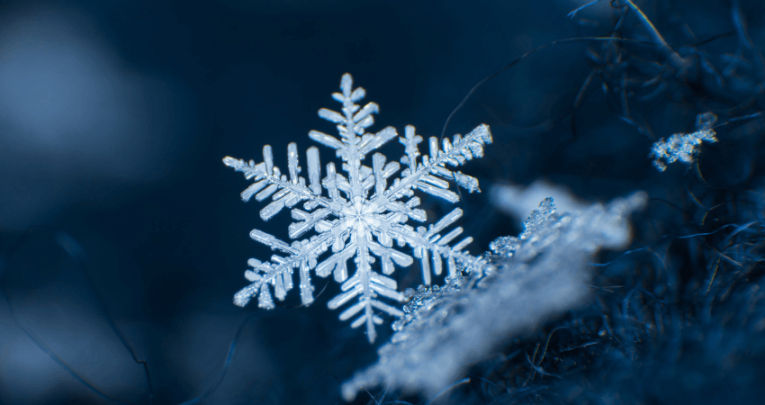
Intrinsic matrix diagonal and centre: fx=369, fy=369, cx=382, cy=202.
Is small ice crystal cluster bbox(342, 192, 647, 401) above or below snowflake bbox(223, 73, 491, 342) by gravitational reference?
below

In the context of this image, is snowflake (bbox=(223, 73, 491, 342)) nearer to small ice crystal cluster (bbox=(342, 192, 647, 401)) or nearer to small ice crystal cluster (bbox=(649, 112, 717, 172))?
small ice crystal cluster (bbox=(342, 192, 647, 401))

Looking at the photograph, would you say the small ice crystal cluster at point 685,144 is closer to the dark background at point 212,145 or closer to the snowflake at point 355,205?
the dark background at point 212,145

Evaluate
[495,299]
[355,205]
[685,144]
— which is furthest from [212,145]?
[685,144]

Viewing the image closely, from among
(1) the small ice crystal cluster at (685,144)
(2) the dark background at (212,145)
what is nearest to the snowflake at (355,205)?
(2) the dark background at (212,145)

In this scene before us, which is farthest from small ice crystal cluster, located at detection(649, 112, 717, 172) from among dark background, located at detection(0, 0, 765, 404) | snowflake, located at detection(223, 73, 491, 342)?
snowflake, located at detection(223, 73, 491, 342)

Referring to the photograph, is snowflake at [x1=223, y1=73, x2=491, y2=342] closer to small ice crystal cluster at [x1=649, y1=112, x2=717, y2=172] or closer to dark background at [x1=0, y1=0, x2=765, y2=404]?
dark background at [x1=0, y1=0, x2=765, y2=404]

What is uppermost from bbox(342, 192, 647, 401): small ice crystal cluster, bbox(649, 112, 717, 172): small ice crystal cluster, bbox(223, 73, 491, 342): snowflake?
bbox(649, 112, 717, 172): small ice crystal cluster
